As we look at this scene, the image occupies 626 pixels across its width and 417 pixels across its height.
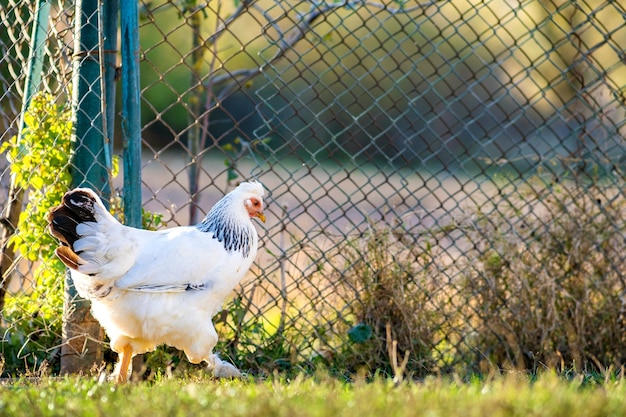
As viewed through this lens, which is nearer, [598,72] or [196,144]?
[598,72]

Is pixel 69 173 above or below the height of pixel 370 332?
above

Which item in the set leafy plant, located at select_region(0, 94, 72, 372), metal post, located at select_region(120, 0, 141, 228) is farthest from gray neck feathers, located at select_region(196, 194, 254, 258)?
leafy plant, located at select_region(0, 94, 72, 372)

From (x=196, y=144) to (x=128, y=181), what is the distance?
145cm

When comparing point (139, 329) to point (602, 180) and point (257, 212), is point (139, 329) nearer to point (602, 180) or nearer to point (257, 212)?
point (257, 212)

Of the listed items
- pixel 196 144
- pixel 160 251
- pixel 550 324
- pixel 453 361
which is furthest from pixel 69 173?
pixel 550 324

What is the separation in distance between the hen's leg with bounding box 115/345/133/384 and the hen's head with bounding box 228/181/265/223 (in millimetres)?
909

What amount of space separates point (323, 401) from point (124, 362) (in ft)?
5.49

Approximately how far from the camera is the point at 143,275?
3.75 meters

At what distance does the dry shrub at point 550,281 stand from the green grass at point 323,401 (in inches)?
63.3

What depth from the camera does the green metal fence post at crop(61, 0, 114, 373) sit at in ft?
13.4

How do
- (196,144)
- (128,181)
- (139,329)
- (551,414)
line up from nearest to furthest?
(551,414), (139,329), (128,181), (196,144)

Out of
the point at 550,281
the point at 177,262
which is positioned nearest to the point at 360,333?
the point at 550,281

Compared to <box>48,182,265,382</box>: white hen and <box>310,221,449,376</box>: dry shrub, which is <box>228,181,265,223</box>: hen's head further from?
<box>310,221,449,376</box>: dry shrub

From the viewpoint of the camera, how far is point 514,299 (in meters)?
4.70
